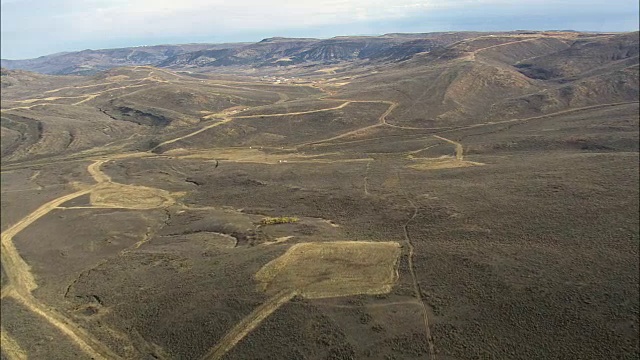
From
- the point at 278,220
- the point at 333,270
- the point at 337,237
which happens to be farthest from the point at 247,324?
the point at 278,220

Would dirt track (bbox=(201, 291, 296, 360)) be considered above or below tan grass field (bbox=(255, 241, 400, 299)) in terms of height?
below

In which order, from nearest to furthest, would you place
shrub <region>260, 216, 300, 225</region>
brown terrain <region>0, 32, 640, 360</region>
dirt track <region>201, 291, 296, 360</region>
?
dirt track <region>201, 291, 296, 360</region>, brown terrain <region>0, 32, 640, 360</region>, shrub <region>260, 216, 300, 225</region>

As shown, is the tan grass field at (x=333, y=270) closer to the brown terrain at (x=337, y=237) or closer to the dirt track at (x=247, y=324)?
the brown terrain at (x=337, y=237)

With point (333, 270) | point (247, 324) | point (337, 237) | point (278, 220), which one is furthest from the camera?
point (278, 220)

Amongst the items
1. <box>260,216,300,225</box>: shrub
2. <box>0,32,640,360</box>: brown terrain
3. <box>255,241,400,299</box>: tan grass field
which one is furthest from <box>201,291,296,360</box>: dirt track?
<box>260,216,300,225</box>: shrub

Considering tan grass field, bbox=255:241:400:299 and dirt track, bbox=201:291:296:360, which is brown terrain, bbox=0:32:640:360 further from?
tan grass field, bbox=255:241:400:299

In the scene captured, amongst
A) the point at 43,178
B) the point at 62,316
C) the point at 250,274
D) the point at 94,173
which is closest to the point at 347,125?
the point at 94,173

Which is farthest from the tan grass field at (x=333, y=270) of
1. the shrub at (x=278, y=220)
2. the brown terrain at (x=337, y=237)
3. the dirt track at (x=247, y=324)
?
the shrub at (x=278, y=220)

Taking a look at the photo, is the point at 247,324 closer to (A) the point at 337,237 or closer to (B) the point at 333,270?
(B) the point at 333,270

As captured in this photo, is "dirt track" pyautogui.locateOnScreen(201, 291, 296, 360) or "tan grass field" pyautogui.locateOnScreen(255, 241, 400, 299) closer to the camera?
"dirt track" pyautogui.locateOnScreen(201, 291, 296, 360)
